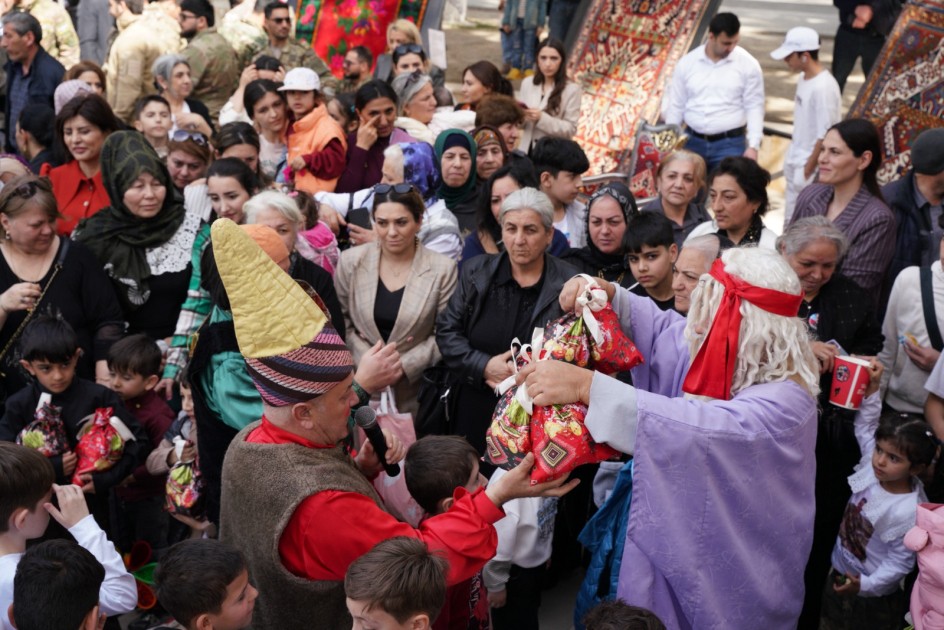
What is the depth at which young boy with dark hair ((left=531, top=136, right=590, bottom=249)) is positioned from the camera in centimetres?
552

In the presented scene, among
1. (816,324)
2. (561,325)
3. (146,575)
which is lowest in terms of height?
(146,575)

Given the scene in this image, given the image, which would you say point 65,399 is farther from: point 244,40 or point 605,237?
point 244,40

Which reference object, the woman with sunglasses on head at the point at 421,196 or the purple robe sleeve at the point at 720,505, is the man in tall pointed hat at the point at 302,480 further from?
the woman with sunglasses on head at the point at 421,196

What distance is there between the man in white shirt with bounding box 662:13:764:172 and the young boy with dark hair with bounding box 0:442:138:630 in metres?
6.13

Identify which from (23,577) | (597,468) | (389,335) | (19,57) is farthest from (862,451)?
(19,57)

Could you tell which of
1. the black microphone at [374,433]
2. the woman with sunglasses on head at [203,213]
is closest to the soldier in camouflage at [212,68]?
the woman with sunglasses on head at [203,213]

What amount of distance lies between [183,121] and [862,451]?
203 inches

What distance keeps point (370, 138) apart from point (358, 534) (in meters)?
4.23

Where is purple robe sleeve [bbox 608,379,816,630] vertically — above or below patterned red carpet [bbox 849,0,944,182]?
below

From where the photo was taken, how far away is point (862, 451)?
12.4 feet

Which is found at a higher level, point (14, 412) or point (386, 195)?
point (386, 195)

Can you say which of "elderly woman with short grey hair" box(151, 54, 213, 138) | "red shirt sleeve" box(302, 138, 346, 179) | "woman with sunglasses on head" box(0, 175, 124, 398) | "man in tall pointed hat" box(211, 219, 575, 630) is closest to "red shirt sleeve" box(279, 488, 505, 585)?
"man in tall pointed hat" box(211, 219, 575, 630)

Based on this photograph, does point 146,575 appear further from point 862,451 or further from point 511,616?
point 862,451

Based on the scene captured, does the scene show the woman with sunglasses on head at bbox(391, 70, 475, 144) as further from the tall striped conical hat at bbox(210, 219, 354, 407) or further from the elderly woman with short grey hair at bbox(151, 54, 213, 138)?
the tall striped conical hat at bbox(210, 219, 354, 407)
